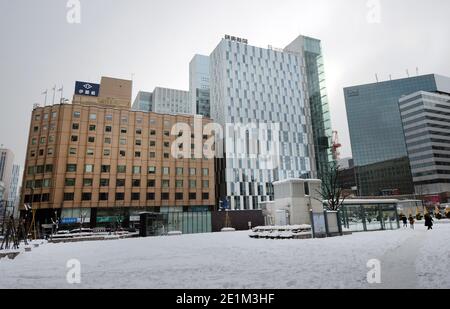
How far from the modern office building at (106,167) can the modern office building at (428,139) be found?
100473 mm

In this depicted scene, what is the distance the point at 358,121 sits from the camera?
149000 mm

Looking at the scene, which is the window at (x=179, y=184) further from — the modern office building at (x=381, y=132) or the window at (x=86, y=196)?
the modern office building at (x=381, y=132)

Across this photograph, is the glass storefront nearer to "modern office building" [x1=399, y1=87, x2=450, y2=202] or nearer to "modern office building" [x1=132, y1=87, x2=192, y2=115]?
"modern office building" [x1=399, y1=87, x2=450, y2=202]

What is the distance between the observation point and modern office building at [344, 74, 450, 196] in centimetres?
13512

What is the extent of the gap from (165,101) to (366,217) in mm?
139438

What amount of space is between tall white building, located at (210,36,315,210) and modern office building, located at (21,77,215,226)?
17.0m

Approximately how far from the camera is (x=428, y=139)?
117938mm

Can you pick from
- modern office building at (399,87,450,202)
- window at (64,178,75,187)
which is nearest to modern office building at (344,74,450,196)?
modern office building at (399,87,450,202)

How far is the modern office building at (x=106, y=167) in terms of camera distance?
2224 inches

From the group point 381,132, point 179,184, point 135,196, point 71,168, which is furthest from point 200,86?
point 381,132

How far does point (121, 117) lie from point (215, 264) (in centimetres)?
5908

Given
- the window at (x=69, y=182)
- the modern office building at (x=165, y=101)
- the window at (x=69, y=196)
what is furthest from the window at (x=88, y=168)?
the modern office building at (x=165, y=101)

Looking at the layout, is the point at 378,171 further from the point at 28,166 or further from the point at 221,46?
the point at 28,166
